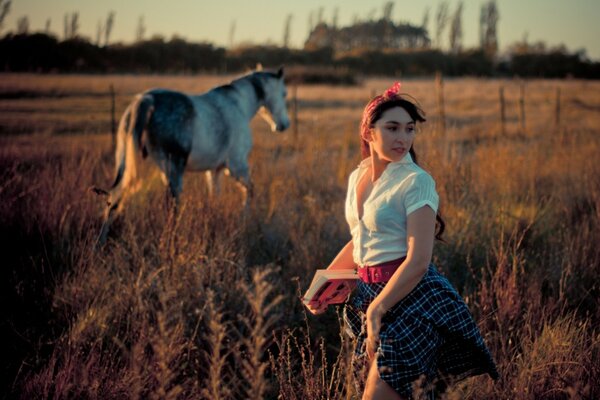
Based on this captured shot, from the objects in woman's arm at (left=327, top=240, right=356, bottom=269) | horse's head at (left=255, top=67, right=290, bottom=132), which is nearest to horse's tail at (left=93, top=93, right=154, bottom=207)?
horse's head at (left=255, top=67, right=290, bottom=132)

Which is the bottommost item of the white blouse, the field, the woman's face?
the field

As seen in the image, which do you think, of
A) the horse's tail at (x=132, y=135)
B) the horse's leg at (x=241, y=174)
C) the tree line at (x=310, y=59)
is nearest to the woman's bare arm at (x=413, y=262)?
the horse's tail at (x=132, y=135)

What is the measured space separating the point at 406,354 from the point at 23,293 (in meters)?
3.00

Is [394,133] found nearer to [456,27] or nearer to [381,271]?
[381,271]

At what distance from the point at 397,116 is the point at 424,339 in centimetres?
78

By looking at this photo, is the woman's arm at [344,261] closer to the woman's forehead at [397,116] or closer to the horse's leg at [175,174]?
the woman's forehead at [397,116]

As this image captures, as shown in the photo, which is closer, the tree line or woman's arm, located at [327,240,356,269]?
woman's arm, located at [327,240,356,269]

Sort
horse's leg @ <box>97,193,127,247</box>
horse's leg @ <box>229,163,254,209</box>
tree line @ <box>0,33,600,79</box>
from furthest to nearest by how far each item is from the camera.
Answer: tree line @ <box>0,33,600,79</box> → horse's leg @ <box>229,163,254,209</box> → horse's leg @ <box>97,193,127,247</box>

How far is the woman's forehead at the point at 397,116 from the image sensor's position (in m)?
2.00

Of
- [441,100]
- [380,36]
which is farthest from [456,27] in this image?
[441,100]

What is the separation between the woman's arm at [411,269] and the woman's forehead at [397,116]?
1.11 feet

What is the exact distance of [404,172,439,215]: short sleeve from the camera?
1871 millimetres

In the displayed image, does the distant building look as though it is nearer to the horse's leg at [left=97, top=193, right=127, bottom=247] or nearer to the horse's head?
the horse's head

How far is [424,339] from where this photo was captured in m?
1.92
